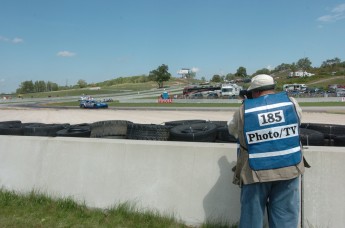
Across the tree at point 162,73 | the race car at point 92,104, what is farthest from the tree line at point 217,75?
the race car at point 92,104

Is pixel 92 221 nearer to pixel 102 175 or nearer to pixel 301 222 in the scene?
pixel 102 175

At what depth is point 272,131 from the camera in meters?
2.68

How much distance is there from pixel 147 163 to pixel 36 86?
181m

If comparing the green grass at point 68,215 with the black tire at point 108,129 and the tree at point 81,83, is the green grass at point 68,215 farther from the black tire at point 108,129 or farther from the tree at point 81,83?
the tree at point 81,83

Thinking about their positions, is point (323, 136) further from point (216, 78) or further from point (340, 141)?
point (216, 78)

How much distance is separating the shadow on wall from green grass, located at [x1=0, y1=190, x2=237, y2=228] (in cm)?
9

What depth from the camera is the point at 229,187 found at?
12.5 feet

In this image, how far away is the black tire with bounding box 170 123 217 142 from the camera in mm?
5250

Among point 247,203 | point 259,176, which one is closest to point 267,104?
point 259,176

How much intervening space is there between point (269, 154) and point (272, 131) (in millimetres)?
190

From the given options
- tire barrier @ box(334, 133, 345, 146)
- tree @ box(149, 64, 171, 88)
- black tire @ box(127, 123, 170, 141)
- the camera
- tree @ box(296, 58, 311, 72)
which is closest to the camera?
the camera

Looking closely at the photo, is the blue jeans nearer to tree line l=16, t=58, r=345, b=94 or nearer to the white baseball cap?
the white baseball cap

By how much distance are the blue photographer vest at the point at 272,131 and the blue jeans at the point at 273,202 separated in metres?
0.20

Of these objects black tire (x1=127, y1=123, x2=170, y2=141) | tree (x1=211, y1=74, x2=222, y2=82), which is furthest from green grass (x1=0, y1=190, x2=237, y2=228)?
tree (x1=211, y1=74, x2=222, y2=82)
